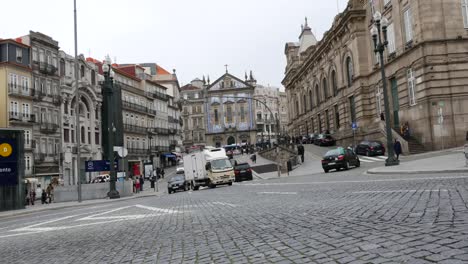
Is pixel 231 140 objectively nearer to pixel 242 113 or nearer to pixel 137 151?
pixel 242 113

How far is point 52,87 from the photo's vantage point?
53.7 metres

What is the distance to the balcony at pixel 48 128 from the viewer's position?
5072 cm

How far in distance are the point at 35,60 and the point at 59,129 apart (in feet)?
27.8

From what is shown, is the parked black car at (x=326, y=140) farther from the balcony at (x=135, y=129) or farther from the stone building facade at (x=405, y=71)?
the balcony at (x=135, y=129)

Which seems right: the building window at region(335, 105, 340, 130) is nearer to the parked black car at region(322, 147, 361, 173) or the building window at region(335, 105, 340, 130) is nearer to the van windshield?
the parked black car at region(322, 147, 361, 173)

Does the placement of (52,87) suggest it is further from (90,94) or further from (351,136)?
(351,136)

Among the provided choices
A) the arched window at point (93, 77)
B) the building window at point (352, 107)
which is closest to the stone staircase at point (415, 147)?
the building window at point (352, 107)

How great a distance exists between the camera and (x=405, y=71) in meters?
41.6

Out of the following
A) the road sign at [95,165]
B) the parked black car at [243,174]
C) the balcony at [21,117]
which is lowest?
the parked black car at [243,174]

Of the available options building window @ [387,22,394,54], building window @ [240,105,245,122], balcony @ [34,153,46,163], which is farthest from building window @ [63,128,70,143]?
building window @ [240,105,245,122]

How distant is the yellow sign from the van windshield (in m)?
12.7

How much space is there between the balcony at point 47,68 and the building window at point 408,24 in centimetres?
3866

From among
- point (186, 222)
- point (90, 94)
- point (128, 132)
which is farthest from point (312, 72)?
point (186, 222)

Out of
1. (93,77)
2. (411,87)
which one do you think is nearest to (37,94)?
(93,77)
